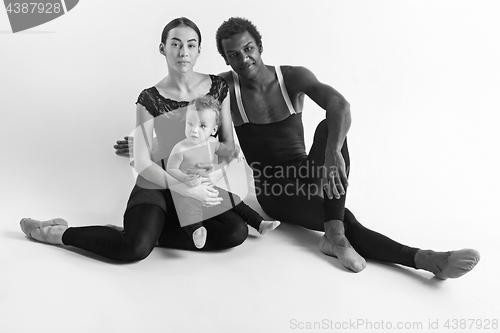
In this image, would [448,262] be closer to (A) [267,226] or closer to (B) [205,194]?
(A) [267,226]

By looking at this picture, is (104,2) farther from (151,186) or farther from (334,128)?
(334,128)

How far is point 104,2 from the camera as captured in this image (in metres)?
4.05

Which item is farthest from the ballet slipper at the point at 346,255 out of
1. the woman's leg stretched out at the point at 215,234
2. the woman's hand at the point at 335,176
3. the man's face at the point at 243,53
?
the man's face at the point at 243,53

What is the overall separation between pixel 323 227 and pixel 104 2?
226 centimetres

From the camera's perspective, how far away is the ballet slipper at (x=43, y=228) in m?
2.71

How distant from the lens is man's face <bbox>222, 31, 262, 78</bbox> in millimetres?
2828

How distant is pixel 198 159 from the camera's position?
2760mm

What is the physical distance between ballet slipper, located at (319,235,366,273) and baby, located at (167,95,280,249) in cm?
25

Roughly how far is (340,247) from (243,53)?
1.00m

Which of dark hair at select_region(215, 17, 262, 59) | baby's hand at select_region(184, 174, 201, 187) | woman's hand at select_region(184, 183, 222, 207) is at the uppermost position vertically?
dark hair at select_region(215, 17, 262, 59)

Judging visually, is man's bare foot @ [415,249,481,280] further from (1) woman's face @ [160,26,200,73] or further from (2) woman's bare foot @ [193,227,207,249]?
(1) woman's face @ [160,26,200,73]

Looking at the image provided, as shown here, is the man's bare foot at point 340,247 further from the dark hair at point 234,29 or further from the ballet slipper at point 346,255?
the dark hair at point 234,29

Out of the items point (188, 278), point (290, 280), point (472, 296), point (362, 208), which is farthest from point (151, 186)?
point (472, 296)

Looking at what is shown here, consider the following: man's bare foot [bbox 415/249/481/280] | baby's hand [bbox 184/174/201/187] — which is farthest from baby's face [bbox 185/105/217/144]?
man's bare foot [bbox 415/249/481/280]
